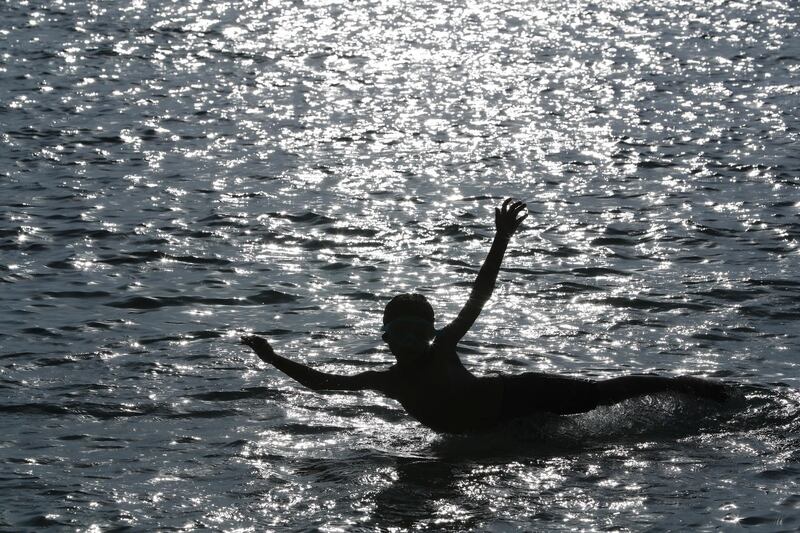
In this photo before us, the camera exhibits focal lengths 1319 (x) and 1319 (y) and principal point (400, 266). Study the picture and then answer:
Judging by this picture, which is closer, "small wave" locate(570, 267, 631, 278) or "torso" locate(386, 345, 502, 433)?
"torso" locate(386, 345, 502, 433)

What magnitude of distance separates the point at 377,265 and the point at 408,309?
654 centimetres

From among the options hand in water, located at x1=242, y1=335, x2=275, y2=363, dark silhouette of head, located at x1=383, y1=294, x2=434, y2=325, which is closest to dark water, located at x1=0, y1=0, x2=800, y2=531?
hand in water, located at x1=242, y1=335, x2=275, y2=363

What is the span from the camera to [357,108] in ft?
88.1

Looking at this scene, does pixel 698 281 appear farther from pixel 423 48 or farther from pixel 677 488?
pixel 423 48

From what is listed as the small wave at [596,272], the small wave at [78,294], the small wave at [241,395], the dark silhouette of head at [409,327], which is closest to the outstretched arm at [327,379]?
the dark silhouette of head at [409,327]

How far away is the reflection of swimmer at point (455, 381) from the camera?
10734 millimetres

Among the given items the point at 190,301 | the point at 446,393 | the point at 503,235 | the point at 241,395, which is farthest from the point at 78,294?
the point at 503,235

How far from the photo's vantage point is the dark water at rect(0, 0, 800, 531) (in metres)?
10.4

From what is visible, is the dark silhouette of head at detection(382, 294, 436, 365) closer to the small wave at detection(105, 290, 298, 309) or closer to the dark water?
the dark water

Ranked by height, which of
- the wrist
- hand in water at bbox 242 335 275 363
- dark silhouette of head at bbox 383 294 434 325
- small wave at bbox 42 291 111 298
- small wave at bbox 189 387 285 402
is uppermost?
the wrist

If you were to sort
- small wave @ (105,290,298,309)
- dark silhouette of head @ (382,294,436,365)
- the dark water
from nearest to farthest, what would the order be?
the dark water → dark silhouette of head @ (382,294,436,365) → small wave @ (105,290,298,309)

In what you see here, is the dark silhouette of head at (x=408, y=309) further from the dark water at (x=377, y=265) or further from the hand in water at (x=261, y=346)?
the dark water at (x=377, y=265)

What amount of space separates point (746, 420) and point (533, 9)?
29239mm

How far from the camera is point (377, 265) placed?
56.4 ft
